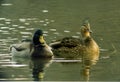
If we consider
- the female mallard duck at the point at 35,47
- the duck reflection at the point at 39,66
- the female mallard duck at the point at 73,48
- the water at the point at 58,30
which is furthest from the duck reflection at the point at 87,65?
the female mallard duck at the point at 35,47

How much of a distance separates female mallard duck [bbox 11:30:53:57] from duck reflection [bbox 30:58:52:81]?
0.22 metres

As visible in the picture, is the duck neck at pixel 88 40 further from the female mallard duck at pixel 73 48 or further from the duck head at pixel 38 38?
the duck head at pixel 38 38

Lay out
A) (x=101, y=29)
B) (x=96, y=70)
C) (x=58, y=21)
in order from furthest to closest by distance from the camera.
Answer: (x=58, y=21)
(x=101, y=29)
(x=96, y=70)

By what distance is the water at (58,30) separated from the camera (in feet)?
53.8

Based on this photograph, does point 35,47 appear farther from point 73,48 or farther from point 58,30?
point 58,30

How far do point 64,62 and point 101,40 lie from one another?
9.43 feet

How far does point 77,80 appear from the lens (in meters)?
15.6

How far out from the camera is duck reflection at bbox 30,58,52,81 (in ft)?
52.6

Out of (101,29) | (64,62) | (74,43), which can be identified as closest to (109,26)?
(101,29)

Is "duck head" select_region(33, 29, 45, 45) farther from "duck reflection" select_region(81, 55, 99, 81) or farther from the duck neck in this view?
the duck neck

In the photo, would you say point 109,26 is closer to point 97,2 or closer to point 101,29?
point 101,29

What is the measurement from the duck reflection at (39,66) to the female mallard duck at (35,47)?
0.22 m

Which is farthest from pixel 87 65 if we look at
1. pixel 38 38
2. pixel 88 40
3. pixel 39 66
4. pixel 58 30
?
pixel 58 30

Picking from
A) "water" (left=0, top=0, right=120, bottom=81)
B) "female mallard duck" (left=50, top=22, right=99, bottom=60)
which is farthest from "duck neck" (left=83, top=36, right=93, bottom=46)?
"water" (left=0, top=0, right=120, bottom=81)
